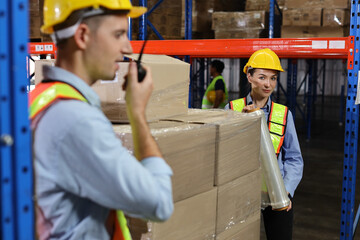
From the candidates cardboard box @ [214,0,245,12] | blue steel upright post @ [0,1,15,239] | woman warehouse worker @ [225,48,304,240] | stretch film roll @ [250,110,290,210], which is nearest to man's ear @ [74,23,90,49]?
blue steel upright post @ [0,1,15,239]

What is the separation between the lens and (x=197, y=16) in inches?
303

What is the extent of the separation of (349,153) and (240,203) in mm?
1763

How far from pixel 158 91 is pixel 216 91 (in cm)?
653

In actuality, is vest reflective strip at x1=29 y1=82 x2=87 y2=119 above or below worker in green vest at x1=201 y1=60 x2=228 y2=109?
above

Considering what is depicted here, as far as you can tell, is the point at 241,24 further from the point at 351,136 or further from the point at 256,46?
the point at 351,136

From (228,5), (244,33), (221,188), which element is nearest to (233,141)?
(221,188)

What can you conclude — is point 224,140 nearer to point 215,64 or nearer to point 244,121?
point 244,121

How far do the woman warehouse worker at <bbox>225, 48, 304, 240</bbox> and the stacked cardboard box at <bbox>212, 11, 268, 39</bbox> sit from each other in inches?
135

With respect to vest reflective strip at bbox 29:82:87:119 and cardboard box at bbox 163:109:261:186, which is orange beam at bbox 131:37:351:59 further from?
vest reflective strip at bbox 29:82:87:119

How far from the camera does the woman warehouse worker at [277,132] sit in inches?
123

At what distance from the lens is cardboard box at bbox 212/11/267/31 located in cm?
690

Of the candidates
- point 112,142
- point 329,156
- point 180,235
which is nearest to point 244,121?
point 180,235

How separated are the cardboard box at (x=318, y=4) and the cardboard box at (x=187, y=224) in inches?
189

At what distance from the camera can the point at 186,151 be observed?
1.98m
